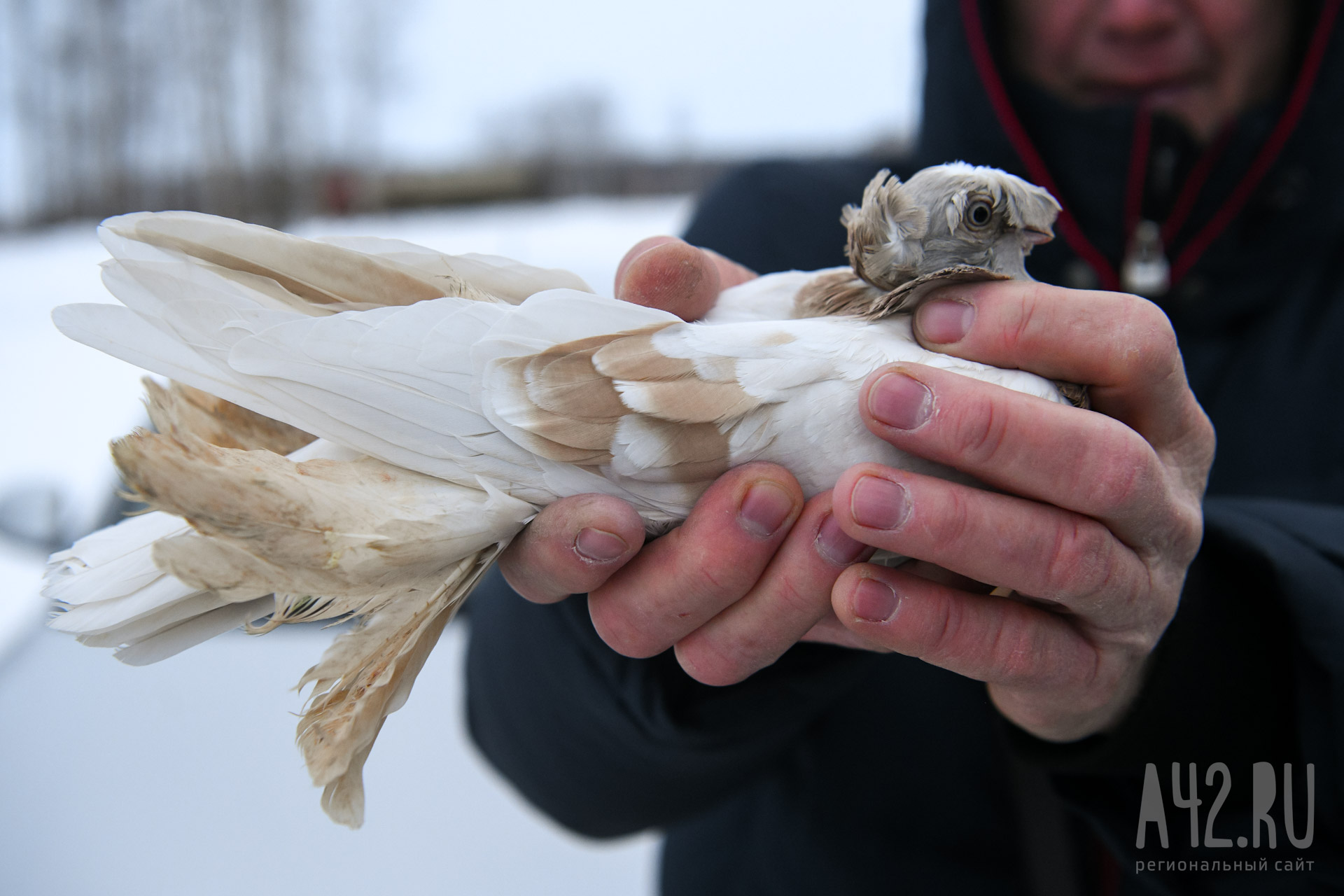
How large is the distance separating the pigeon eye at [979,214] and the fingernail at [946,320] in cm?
10

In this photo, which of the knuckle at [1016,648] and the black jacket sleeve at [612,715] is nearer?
the knuckle at [1016,648]

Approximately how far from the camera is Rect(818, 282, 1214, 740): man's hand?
26.9 inches

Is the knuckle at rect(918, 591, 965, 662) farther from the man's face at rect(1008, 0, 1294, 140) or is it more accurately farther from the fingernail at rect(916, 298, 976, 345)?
the man's face at rect(1008, 0, 1294, 140)

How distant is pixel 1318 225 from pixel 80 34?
7.39 metres

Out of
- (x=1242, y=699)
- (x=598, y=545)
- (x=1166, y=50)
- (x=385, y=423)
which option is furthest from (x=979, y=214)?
(x=1166, y=50)

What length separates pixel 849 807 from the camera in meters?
1.33

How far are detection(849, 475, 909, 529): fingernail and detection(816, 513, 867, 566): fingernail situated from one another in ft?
0.16

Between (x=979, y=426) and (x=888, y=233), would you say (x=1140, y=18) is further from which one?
(x=979, y=426)

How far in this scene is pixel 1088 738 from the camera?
38.6 inches

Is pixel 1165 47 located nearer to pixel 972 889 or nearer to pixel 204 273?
pixel 972 889

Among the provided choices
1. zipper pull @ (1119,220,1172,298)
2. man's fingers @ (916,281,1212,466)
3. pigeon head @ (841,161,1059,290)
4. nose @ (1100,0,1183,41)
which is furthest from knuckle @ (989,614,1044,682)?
nose @ (1100,0,1183,41)

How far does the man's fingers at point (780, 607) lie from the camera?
736 millimetres

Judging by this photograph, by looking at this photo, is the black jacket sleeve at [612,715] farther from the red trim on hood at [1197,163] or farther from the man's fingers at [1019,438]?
the red trim on hood at [1197,163]

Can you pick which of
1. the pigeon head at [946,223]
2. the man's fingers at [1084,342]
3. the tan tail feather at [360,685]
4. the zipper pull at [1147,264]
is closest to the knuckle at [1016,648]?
the man's fingers at [1084,342]
